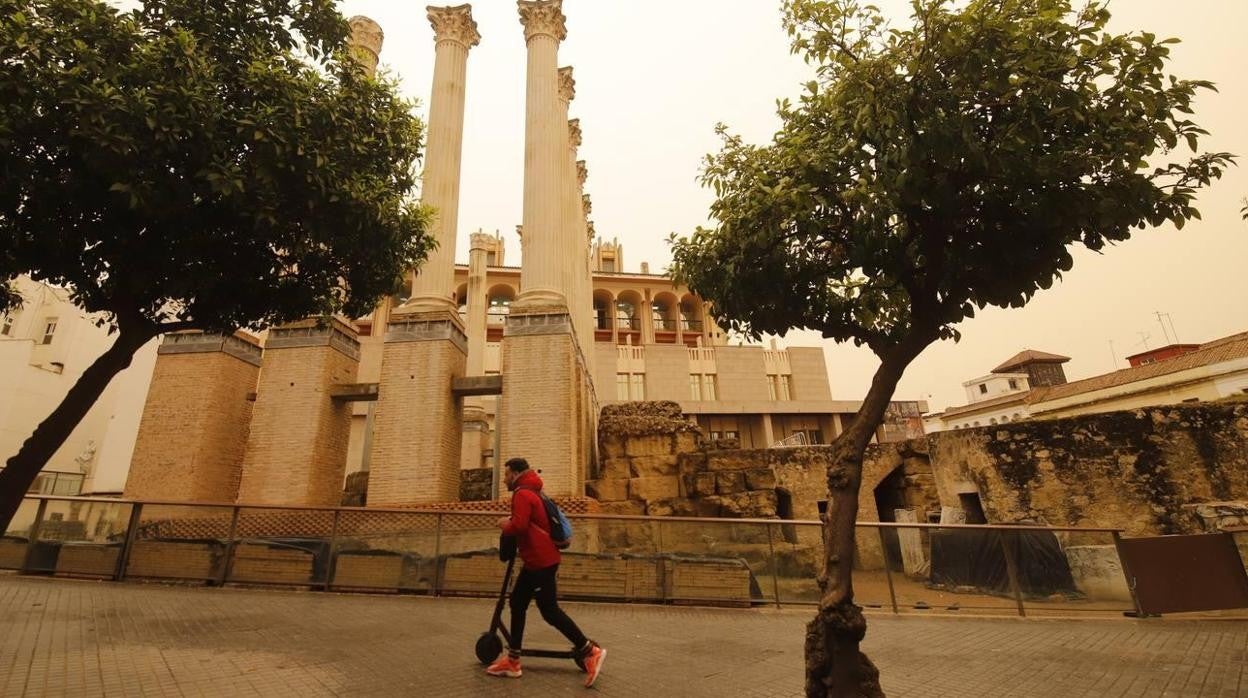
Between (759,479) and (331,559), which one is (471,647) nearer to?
(331,559)

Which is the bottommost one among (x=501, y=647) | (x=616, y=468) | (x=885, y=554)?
(x=501, y=647)

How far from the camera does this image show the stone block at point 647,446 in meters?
16.9

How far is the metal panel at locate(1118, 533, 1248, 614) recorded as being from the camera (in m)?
8.71

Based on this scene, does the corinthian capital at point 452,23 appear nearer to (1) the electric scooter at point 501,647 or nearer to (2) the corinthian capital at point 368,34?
(2) the corinthian capital at point 368,34

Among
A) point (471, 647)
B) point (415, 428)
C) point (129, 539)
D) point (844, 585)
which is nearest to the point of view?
point (844, 585)

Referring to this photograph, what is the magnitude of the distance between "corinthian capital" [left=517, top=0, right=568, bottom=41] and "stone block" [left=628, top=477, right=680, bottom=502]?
1437cm

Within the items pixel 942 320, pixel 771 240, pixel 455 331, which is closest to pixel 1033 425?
pixel 942 320

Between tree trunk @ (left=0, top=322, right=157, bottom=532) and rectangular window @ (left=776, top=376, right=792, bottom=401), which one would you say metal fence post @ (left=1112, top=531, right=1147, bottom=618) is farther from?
rectangular window @ (left=776, top=376, right=792, bottom=401)

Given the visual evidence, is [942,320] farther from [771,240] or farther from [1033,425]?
[1033,425]

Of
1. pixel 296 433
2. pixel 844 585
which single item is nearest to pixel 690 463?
pixel 296 433

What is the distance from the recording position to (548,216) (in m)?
16.5

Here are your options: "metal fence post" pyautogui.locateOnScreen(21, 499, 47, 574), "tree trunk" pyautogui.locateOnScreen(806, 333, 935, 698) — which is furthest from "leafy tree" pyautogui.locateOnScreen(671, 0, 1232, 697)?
"metal fence post" pyautogui.locateOnScreen(21, 499, 47, 574)

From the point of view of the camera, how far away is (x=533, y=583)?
5012mm

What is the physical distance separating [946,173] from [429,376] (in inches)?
473
